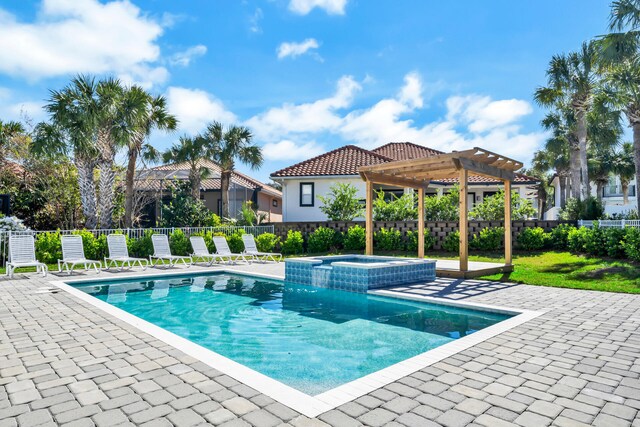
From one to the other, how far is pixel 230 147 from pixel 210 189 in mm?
6991

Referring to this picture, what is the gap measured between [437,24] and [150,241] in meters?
12.6

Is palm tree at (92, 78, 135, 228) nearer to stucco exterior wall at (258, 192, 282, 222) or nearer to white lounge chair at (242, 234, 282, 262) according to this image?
white lounge chair at (242, 234, 282, 262)

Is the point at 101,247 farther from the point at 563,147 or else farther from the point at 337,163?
the point at 563,147

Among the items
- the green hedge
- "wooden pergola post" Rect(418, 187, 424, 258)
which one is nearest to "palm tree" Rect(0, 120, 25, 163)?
the green hedge

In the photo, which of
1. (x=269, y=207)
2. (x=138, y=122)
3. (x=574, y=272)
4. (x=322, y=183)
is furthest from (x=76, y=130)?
(x=269, y=207)

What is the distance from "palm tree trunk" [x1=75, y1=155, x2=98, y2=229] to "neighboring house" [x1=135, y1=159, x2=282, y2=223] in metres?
5.96

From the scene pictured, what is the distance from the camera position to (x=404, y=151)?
2903cm

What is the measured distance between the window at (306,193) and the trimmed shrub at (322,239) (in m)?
5.85

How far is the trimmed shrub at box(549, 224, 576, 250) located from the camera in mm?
15641

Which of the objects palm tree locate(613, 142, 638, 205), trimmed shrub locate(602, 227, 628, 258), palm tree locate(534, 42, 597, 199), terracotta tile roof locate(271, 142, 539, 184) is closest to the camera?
trimmed shrub locate(602, 227, 628, 258)

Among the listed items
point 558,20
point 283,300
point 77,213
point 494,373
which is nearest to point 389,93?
point 558,20

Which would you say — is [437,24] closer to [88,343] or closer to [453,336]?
[453,336]

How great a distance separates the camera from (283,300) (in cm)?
873

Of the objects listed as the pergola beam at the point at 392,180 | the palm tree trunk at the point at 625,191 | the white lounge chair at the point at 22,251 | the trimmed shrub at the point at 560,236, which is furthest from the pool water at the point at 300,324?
the palm tree trunk at the point at 625,191
